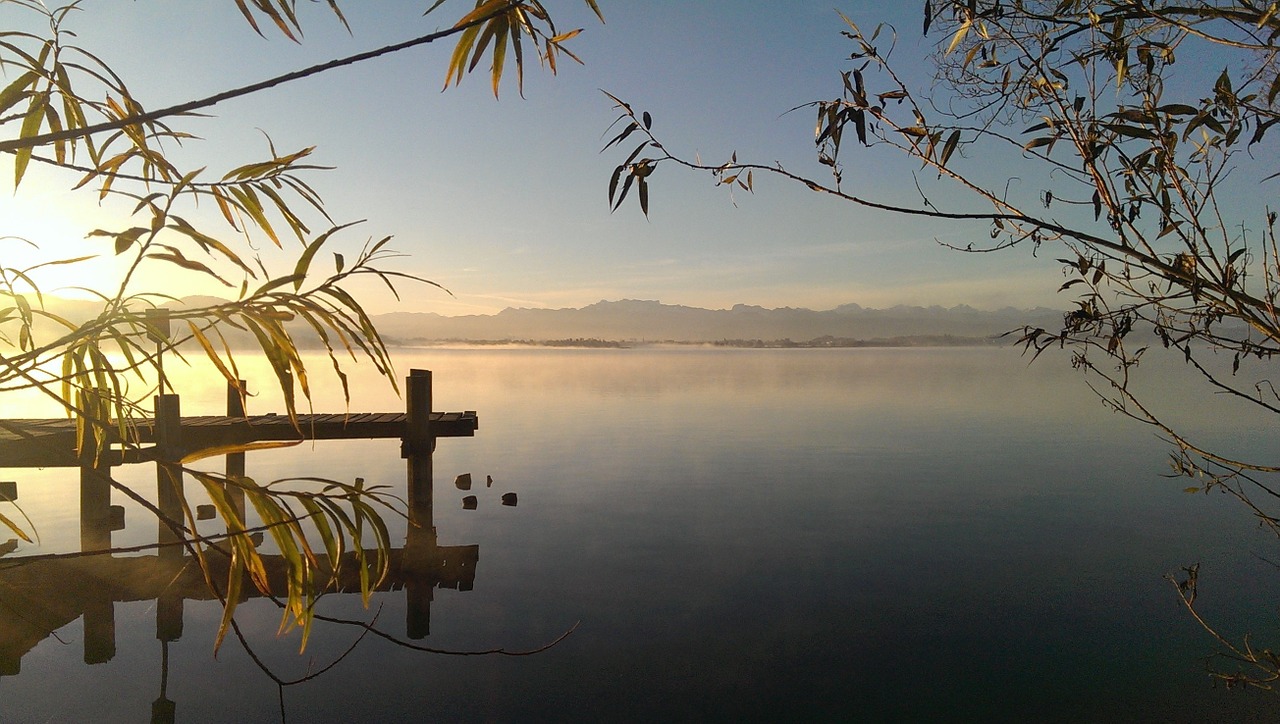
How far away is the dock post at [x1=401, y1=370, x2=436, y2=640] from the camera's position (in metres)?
9.77

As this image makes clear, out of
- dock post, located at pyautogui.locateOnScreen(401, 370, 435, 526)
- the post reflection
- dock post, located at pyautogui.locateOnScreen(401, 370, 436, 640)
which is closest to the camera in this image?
the post reflection

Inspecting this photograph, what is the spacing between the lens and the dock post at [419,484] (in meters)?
9.77

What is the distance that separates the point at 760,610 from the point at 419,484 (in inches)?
213

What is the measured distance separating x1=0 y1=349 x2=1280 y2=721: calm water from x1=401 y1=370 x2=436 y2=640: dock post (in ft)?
1.12

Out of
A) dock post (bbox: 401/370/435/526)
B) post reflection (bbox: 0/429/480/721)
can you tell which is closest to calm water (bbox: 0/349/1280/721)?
post reflection (bbox: 0/429/480/721)

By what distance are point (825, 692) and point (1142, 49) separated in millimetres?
6969

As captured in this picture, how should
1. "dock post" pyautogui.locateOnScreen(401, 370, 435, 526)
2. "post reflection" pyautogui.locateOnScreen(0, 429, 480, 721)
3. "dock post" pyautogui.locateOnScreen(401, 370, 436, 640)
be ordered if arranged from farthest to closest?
"dock post" pyautogui.locateOnScreen(401, 370, 435, 526)
"dock post" pyautogui.locateOnScreen(401, 370, 436, 640)
"post reflection" pyautogui.locateOnScreen(0, 429, 480, 721)

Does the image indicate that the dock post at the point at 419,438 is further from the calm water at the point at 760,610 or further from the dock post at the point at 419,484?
the calm water at the point at 760,610

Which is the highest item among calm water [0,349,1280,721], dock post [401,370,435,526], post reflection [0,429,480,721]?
dock post [401,370,435,526]

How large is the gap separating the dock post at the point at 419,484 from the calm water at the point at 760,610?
1.12 feet

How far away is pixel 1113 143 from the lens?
290 cm

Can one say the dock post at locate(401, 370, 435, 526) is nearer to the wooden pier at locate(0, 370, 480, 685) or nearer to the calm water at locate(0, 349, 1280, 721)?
the wooden pier at locate(0, 370, 480, 685)

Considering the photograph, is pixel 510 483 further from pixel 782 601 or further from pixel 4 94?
pixel 4 94

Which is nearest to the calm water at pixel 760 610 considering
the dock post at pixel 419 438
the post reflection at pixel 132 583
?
the post reflection at pixel 132 583
